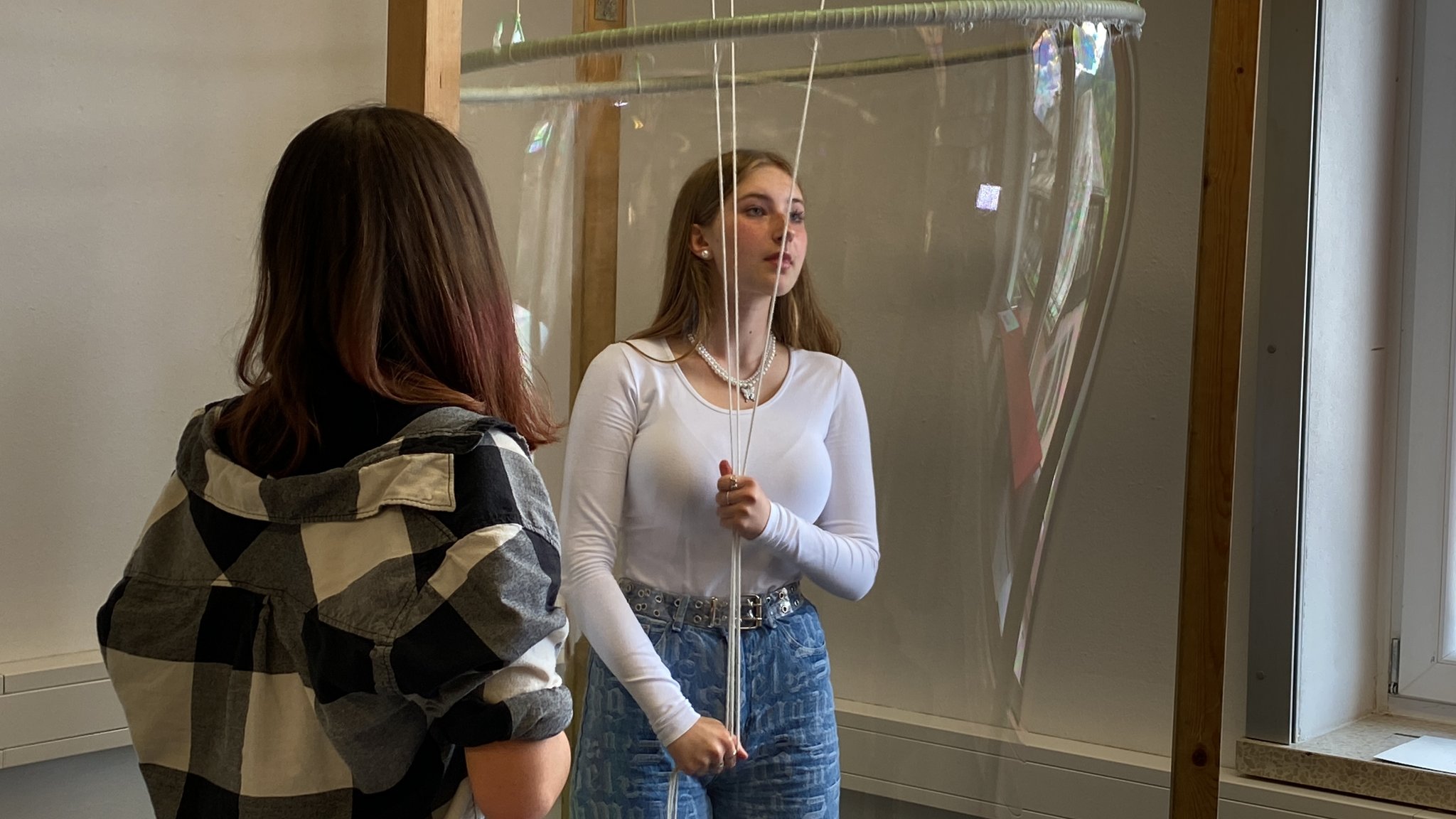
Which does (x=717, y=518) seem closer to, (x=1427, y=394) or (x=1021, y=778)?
(x=1021, y=778)

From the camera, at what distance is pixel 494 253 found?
32.1 inches

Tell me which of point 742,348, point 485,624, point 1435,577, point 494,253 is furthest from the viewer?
point 1435,577

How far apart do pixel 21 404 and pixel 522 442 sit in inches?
46.0

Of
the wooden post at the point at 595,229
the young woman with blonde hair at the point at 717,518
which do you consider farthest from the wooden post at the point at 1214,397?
the wooden post at the point at 595,229

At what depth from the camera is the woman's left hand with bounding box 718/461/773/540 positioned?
3.28ft

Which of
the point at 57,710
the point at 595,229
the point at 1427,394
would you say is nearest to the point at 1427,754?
the point at 1427,394

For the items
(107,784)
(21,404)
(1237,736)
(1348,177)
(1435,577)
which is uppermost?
(1348,177)

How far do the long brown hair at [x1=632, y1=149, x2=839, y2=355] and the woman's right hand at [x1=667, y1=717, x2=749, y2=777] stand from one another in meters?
0.34

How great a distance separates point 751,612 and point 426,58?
574 millimetres

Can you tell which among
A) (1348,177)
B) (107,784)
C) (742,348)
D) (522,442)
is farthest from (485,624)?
(1348,177)

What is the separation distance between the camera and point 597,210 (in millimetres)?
1166

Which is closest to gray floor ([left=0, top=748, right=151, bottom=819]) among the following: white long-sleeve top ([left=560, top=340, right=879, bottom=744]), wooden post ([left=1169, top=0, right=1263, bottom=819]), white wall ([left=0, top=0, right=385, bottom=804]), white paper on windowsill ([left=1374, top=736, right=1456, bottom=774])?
white wall ([left=0, top=0, right=385, bottom=804])

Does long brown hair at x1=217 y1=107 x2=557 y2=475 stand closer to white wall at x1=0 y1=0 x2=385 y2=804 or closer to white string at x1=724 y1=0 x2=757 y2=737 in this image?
white string at x1=724 y1=0 x2=757 y2=737

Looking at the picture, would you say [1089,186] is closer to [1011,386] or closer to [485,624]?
[1011,386]
